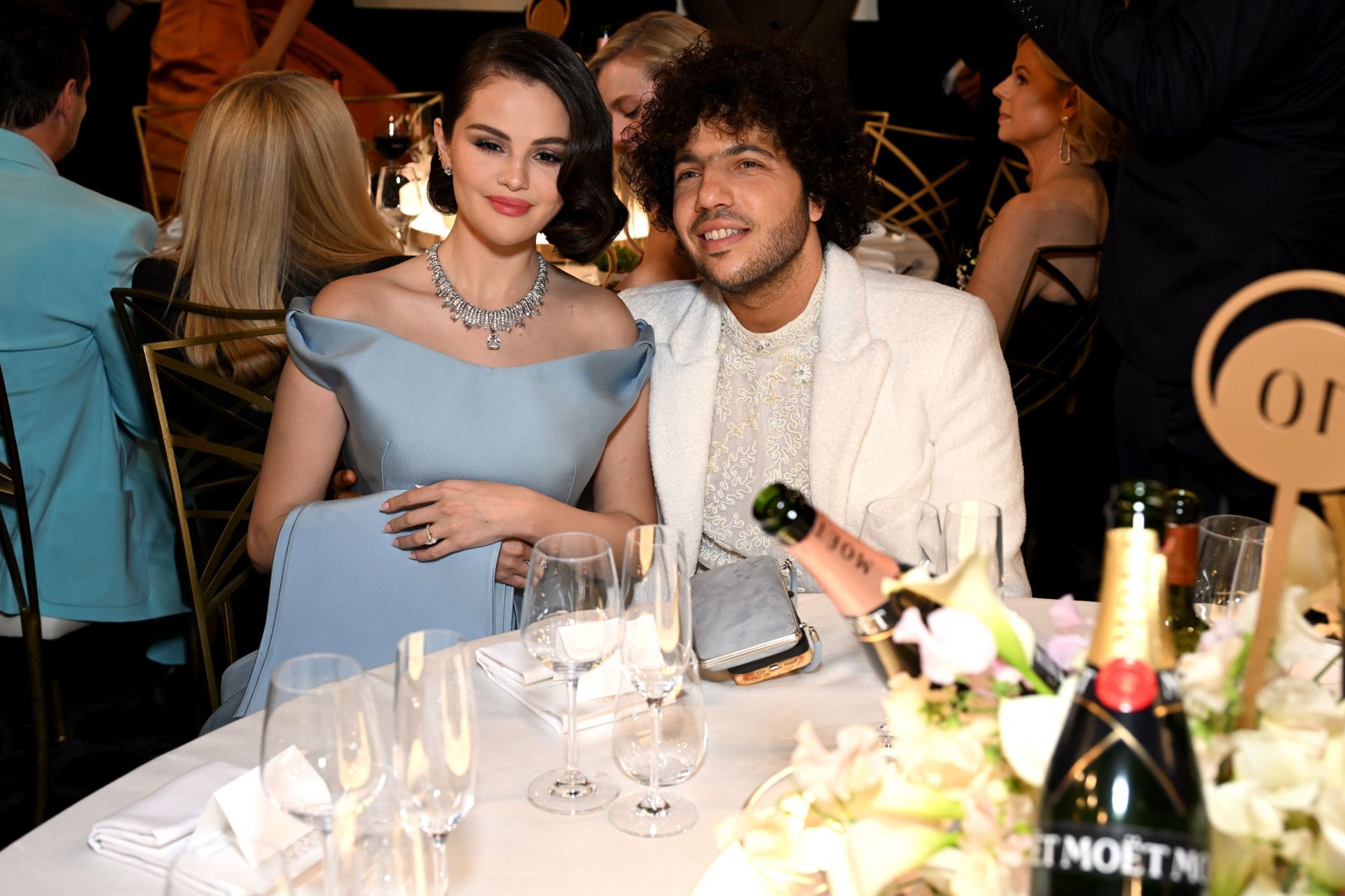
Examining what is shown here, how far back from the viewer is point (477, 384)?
2.15m

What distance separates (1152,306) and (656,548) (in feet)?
5.77

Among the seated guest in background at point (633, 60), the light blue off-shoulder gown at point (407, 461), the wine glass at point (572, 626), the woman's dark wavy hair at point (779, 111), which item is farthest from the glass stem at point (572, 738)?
the seated guest in background at point (633, 60)

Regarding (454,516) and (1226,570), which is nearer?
(1226,570)

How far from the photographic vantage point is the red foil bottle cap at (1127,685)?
717mm

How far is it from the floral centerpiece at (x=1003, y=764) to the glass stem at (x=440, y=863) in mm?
249

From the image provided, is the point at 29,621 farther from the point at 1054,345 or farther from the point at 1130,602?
the point at 1054,345

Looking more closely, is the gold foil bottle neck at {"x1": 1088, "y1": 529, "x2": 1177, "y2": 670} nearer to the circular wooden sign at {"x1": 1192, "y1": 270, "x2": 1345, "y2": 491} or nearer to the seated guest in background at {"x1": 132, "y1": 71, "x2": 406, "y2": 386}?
the circular wooden sign at {"x1": 1192, "y1": 270, "x2": 1345, "y2": 491}

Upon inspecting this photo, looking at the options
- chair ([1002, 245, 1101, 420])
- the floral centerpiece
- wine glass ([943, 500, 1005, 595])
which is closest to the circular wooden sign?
the floral centerpiece

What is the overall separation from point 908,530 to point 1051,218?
215cm

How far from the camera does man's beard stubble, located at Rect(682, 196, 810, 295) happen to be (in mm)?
2221

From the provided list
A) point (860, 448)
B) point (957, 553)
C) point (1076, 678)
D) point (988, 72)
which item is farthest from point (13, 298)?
point (988, 72)

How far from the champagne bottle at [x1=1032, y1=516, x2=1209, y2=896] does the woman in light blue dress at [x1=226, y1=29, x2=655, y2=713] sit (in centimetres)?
137

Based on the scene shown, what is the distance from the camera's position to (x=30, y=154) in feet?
8.82

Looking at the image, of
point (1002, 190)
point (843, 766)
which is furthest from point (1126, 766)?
point (1002, 190)
